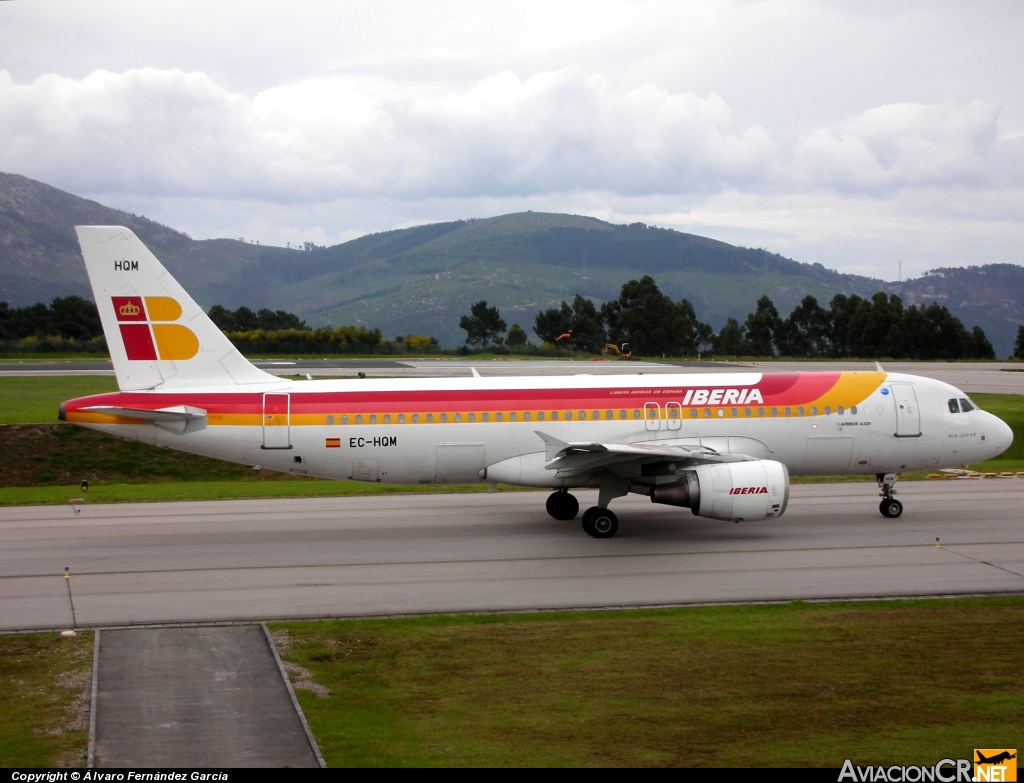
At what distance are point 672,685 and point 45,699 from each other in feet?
25.1

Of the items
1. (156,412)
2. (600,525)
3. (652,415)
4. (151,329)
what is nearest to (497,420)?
(600,525)

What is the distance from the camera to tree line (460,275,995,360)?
101625 mm

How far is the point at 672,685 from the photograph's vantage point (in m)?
11.5

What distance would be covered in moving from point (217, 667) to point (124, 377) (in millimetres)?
10281

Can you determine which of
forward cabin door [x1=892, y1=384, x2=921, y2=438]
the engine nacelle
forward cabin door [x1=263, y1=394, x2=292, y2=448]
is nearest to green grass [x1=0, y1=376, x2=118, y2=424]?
forward cabin door [x1=263, y1=394, x2=292, y2=448]

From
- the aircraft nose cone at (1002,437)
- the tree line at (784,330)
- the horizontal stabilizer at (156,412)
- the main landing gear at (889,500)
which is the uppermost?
the tree line at (784,330)

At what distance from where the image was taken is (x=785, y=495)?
1892cm

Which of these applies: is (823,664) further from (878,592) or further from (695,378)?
(695,378)

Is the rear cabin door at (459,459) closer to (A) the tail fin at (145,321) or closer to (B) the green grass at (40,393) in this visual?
(A) the tail fin at (145,321)

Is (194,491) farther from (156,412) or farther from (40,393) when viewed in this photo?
(40,393)

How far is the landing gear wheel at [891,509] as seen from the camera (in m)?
22.2

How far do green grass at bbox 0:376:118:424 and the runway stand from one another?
16.5 meters

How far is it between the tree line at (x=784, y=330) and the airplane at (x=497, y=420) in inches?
3127

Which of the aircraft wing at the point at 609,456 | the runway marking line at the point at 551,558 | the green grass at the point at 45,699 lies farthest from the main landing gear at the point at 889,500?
the green grass at the point at 45,699
